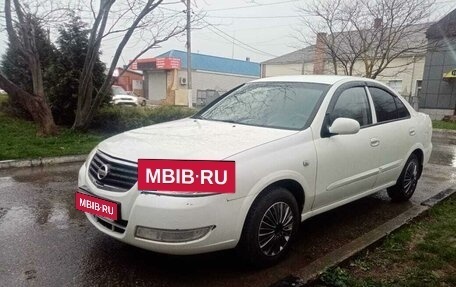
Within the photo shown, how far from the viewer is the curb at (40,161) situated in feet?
21.4

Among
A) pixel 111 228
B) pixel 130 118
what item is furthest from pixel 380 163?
pixel 130 118

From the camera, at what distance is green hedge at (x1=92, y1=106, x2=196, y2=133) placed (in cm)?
1019

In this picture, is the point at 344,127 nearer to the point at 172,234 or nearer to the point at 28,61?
the point at 172,234

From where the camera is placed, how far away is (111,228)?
2.93m

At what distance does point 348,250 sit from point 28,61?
8.17 meters

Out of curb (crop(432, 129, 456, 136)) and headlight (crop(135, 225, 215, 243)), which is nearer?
headlight (crop(135, 225, 215, 243))

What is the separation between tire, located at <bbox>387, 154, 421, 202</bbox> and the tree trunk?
293 inches

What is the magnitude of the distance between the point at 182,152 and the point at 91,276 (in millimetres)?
1175

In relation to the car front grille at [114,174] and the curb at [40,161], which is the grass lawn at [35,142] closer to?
the curb at [40,161]

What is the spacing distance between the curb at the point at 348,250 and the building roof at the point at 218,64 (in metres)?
32.7

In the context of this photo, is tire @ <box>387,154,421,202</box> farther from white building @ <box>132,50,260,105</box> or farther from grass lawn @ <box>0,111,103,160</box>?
white building @ <box>132,50,260,105</box>

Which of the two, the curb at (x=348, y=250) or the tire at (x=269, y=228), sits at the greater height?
the tire at (x=269, y=228)

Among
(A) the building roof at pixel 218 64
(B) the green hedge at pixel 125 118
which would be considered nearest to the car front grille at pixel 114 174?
(B) the green hedge at pixel 125 118

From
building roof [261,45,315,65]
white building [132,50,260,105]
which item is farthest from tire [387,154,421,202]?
building roof [261,45,315,65]
